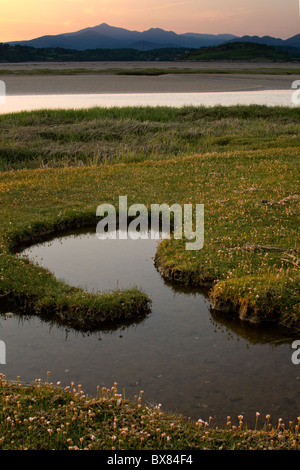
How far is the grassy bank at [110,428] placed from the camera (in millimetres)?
7191

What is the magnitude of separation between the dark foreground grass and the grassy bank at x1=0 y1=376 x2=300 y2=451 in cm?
2304

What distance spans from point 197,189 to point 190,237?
627 cm

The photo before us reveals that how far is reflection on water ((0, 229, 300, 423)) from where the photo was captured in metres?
9.06

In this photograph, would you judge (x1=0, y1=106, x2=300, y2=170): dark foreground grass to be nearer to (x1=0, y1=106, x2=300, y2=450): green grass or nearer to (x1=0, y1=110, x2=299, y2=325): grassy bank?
(x1=0, y1=106, x2=300, y2=450): green grass
